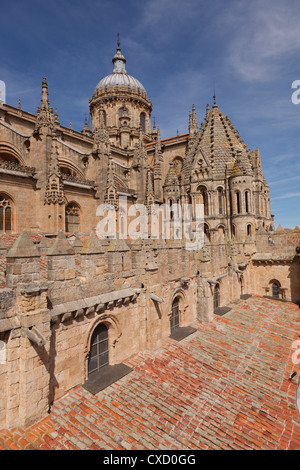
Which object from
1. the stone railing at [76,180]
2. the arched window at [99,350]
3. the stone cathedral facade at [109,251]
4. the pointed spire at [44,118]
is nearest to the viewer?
the stone cathedral facade at [109,251]

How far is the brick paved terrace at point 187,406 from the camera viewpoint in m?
6.44

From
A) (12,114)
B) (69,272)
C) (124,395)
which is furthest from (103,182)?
(124,395)

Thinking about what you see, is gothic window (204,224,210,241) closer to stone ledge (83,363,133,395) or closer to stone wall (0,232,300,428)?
stone wall (0,232,300,428)

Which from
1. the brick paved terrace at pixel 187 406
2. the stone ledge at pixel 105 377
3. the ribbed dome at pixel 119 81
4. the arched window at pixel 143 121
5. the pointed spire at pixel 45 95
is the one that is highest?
the ribbed dome at pixel 119 81

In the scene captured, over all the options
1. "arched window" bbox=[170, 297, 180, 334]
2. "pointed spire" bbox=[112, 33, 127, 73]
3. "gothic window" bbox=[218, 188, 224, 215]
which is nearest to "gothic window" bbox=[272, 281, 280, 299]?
"gothic window" bbox=[218, 188, 224, 215]

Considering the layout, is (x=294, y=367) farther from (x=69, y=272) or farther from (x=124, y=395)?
(x=69, y=272)

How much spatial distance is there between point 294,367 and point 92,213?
19.2 m

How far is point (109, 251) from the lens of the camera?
9320mm

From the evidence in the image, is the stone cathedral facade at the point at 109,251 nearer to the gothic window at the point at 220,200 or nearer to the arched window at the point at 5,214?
the arched window at the point at 5,214

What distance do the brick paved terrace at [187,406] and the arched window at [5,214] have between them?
14.1 meters

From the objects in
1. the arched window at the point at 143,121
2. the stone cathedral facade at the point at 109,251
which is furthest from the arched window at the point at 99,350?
the arched window at the point at 143,121

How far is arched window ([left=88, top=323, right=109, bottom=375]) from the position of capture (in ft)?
28.2

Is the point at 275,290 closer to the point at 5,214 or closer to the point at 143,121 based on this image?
the point at 5,214

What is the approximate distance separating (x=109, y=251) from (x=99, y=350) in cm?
340
